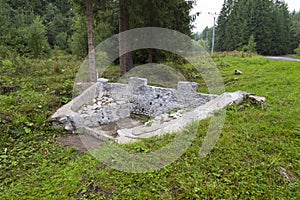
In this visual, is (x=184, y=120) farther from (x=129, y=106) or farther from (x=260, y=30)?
(x=260, y=30)

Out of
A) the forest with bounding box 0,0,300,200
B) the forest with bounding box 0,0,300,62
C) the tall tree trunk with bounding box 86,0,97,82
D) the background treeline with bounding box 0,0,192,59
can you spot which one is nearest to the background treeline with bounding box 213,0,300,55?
the forest with bounding box 0,0,300,62

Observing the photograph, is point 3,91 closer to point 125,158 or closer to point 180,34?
point 125,158

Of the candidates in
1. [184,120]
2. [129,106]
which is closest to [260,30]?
[129,106]

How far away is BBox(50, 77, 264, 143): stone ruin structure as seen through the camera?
16.9ft

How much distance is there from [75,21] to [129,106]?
11.7 meters

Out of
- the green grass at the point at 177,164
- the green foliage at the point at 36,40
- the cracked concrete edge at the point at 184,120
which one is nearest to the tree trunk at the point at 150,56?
the cracked concrete edge at the point at 184,120

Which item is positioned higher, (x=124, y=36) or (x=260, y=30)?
(x=260, y=30)

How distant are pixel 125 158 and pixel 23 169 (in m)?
1.64

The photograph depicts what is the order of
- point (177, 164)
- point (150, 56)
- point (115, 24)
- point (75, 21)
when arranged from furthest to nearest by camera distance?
point (75, 21)
point (115, 24)
point (150, 56)
point (177, 164)

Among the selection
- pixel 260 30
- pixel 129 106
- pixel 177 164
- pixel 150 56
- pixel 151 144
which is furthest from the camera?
pixel 260 30

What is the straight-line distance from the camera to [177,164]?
2924mm

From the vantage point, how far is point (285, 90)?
19.1ft

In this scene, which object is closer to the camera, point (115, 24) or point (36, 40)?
point (115, 24)

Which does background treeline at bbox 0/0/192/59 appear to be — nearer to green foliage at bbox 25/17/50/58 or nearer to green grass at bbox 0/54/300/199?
green foliage at bbox 25/17/50/58
